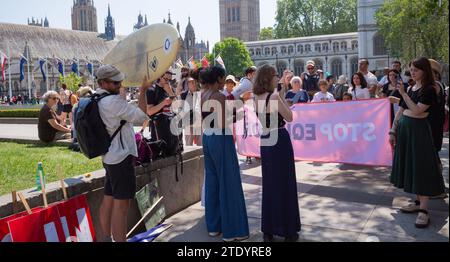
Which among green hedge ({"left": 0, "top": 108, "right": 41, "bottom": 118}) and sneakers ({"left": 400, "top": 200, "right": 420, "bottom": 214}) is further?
green hedge ({"left": 0, "top": 108, "right": 41, "bottom": 118})

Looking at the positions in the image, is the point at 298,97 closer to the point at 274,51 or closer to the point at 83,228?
the point at 83,228

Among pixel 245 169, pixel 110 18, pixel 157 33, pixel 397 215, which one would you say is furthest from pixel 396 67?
pixel 110 18

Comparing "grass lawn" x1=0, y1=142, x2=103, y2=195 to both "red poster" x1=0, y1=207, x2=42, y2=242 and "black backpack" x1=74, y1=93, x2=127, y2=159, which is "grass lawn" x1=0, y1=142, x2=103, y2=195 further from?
"black backpack" x1=74, y1=93, x2=127, y2=159

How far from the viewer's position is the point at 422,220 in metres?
4.96

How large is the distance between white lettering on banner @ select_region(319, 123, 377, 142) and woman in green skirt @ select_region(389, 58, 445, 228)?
93.8 inches

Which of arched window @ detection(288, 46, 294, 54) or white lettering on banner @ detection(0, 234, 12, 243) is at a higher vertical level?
arched window @ detection(288, 46, 294, 54)

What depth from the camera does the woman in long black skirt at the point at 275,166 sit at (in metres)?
4.46

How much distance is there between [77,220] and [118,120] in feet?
3.49

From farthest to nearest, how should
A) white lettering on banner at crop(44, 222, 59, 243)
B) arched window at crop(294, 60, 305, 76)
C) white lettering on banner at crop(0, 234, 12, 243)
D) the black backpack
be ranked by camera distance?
arched window at crop(294, 60, 305, 76) → the black backpack → white lettering on banner at crop(44, 222, 59, 243) → white lettering on banner at crop(0, 234, 12, 243)

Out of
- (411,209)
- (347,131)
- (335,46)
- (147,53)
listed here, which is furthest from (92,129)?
(335,46)

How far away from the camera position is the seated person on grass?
8.89 metres

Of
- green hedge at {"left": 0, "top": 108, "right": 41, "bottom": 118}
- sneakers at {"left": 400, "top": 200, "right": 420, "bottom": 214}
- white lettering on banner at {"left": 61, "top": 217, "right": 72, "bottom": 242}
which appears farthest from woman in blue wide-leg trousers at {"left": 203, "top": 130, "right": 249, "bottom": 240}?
green hedge at {"left": 0, "top": 108, "right": 41, "bottom": 118}

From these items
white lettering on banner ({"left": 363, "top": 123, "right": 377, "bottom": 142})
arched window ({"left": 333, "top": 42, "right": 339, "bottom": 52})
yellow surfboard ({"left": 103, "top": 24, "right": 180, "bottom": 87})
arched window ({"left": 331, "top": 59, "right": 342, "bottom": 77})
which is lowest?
white lettering on banner ({"left": 363, "top": 123, "right": 377, "bottom": 142})

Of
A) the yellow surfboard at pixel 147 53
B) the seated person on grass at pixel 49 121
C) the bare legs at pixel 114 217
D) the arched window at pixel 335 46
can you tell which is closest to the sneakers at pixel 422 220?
the bare legs at pixel 114 217
